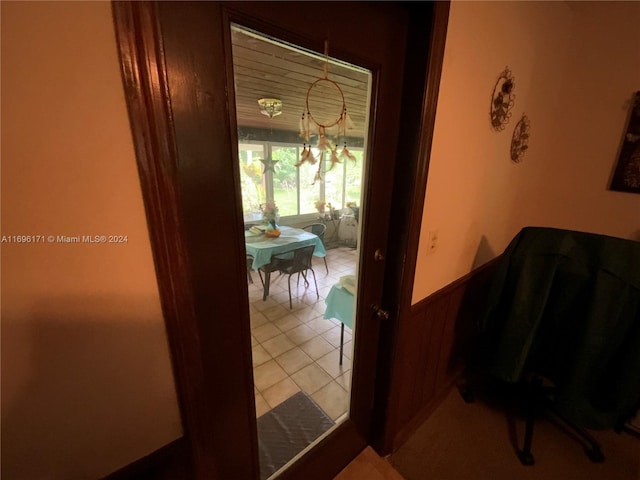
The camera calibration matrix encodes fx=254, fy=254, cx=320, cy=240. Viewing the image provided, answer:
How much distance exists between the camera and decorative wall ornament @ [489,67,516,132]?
112 cm

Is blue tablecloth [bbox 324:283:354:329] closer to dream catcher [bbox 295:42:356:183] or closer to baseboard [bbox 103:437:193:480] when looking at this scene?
dream catcher [bbox 295:42:356:183]

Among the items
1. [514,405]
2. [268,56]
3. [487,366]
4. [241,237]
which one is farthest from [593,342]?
[268,56]

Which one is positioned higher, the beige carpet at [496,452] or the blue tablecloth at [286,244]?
the blue tablecloth at [286,244]

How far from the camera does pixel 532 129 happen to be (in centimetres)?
152

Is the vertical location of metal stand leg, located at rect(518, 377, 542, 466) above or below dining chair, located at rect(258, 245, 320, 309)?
below

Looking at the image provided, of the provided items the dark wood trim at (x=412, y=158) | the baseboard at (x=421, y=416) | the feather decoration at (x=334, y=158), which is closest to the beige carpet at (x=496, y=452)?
the baseboard at (x=421, y=416)

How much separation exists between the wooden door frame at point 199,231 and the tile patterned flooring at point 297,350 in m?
0.53

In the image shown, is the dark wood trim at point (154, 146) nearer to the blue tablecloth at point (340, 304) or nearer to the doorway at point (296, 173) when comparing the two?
the doorway at point (296, 173)

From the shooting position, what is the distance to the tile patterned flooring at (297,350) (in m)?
1.66

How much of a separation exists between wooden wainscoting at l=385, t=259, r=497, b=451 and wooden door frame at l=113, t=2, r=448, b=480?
0.84 ft

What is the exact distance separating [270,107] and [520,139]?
1.38m

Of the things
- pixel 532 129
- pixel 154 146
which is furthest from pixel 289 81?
pixel 532 129

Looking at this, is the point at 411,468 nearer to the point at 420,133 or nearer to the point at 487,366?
the point at 487,366

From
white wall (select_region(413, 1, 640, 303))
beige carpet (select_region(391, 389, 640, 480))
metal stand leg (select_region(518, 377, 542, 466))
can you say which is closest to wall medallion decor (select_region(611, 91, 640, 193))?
white wall (select_region(413, 1, 640, 303))
